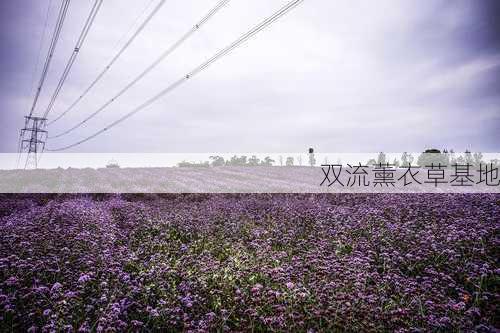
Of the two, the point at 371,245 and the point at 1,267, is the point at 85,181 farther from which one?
the point at 371,245

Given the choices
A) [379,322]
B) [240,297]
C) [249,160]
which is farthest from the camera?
[249,160]

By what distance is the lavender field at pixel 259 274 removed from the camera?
154 inches

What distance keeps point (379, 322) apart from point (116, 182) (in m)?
24.9

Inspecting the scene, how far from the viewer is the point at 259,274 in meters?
5.39

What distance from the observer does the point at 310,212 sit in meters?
9.88

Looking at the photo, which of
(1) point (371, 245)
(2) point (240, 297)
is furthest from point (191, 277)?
(1) point (371, 245)

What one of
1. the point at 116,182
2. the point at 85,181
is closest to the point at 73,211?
the point at 116,182

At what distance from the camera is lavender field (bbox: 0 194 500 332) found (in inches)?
154

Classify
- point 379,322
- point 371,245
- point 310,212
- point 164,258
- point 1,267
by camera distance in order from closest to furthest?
point 379,322
point 1,267
point 164,258
point 371,245
point 310,212

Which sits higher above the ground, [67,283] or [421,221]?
[421,221]

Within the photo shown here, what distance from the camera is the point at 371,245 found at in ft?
22.3

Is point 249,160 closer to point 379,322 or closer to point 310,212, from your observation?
point 310,212

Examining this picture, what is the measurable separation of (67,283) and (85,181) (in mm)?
24428

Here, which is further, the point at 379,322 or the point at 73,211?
the point at 73,211
